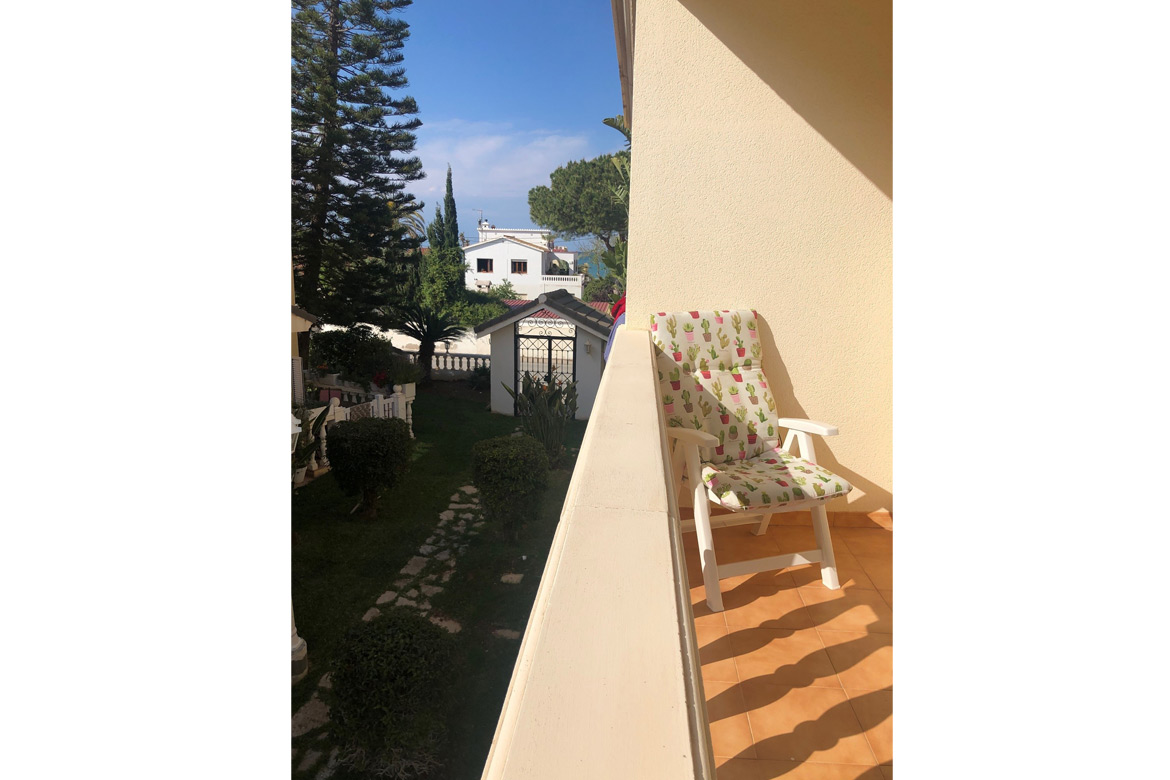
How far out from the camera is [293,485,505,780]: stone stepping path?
5000 millimetres

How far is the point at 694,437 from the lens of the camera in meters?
A: 2.65

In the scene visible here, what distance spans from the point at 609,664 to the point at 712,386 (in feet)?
8.99

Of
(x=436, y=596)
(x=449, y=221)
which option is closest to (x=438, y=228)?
(x=449, y=221)

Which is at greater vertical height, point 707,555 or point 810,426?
point 810,426

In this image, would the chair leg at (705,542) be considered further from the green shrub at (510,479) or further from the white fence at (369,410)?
the white fence at (369,410)

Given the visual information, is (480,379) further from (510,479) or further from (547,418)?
(510,479)

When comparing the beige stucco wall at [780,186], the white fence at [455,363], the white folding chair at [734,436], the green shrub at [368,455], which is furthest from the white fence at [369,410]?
the white folding chair at [734,436]

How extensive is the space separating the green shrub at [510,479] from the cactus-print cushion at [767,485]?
15.6 feet

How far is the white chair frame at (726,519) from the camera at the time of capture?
101 inches
